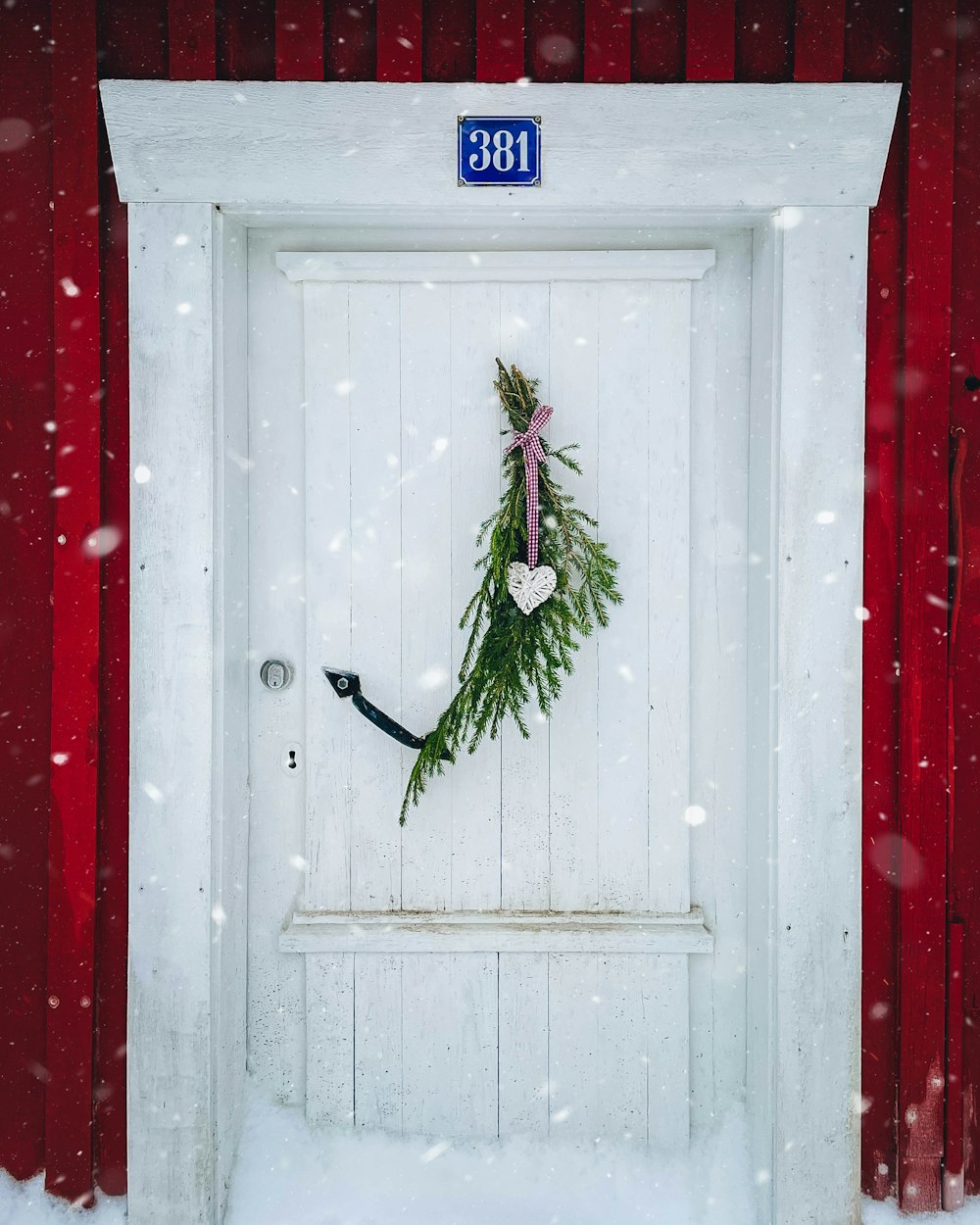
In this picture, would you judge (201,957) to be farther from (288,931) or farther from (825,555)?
(825,555)

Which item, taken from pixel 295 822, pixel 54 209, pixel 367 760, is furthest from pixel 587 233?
pixel 295 822

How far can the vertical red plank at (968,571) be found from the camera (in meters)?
2.11

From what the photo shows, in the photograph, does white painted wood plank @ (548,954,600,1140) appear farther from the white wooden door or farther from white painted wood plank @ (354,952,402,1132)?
white painted wood plank @ (354,952,402,1132)

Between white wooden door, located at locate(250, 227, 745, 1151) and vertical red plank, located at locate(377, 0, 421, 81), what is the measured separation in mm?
439

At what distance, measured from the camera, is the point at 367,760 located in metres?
2.29

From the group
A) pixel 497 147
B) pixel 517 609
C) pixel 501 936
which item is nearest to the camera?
pixel 497 147

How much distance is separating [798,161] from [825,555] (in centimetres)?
103

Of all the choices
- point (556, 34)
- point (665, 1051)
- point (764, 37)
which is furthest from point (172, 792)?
point (764, 37)

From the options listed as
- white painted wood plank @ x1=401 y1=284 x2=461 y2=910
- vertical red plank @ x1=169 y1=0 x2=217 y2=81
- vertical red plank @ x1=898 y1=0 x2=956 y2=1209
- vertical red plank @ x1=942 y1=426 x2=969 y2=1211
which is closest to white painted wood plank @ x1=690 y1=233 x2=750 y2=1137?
vertical red plank @ x1=898 y1=0 x2=956 y2=1209

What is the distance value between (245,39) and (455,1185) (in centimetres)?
322

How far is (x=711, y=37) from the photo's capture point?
203 centimetres

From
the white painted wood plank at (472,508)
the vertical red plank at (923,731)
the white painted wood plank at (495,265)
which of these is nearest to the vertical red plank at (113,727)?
the white painted wood plank at (495,265)

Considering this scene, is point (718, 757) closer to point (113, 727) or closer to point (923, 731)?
point (923, 731)

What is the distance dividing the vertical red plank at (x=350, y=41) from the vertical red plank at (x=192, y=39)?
302mm
